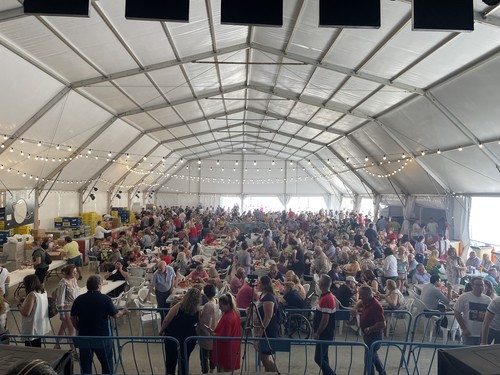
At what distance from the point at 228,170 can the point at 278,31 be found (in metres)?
22.2

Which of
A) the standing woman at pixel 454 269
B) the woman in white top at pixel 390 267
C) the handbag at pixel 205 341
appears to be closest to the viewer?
the handbag at pixel 205 341

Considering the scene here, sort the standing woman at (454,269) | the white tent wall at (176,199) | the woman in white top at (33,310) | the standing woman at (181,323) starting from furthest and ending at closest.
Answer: the white tent wall at (176,199), the standing woman at (454,269), the woman in white top at (33,310), the standing woman at (181,323)

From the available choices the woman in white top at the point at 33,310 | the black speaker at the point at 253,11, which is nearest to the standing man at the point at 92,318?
the woman in white top at the point at 33,310

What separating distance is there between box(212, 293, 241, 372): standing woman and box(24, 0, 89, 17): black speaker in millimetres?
3212

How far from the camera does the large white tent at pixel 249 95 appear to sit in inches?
313

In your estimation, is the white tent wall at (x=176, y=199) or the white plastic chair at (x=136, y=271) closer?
the white plastic chair at (x=136, y=271)

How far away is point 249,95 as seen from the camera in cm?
1631

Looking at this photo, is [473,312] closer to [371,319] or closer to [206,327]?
[371,319]

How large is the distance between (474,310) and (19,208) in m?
14.0

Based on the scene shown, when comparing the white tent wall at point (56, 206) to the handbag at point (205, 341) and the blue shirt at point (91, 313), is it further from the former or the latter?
the handbag at point (205, 341)

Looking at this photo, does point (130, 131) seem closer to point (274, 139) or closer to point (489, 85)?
point (274, 139)

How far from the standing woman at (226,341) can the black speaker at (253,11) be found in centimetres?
287

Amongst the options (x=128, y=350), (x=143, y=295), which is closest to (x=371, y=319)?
(x=128, y=350)

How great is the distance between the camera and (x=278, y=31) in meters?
9.43
